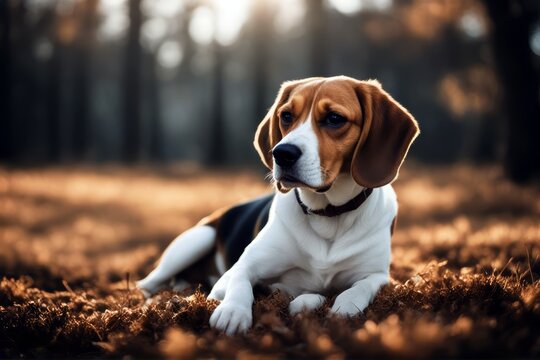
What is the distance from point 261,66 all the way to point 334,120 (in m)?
17.3

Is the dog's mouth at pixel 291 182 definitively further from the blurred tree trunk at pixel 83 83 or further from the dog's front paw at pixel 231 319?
the blurred tree trunk at pixel 83 83

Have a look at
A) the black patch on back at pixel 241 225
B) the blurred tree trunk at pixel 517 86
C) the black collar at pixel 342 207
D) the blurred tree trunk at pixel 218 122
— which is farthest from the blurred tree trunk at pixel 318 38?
the black collar at pixel 342 207

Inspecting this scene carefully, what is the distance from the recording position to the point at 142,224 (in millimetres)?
10039

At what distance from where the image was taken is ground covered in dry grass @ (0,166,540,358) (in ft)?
8.29

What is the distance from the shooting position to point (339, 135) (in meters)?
3.57

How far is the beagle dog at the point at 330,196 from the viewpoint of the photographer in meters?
3.42

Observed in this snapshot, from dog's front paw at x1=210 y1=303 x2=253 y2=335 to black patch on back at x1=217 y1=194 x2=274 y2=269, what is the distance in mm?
1333

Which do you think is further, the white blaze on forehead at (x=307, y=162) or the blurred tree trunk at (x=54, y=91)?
the blurred tree trunk at (x=54, y=91)

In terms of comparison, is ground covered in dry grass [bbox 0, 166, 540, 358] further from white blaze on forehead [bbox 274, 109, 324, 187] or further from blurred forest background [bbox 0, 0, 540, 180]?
blurred forest background [bbox 0, 0, 540, 180]

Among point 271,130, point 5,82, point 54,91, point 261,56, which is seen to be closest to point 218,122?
point 261,56

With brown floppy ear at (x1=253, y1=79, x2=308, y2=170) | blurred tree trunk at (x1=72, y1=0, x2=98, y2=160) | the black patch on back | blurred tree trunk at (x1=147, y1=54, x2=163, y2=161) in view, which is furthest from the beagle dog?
blurred tree trunk at (x1=147, y1=54, x2=163, y2=161)

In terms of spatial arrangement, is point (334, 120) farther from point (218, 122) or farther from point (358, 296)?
point (218, 122)

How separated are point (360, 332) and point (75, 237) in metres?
7.52

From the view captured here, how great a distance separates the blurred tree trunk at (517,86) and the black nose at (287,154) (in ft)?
29.8
